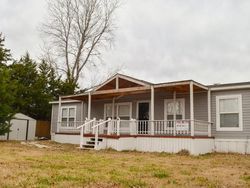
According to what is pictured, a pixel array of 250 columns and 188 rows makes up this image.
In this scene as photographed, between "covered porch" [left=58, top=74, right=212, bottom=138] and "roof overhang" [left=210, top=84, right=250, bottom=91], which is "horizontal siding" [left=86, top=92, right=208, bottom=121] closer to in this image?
"covered porch" [left=58, top=74, right=212, bottom=138]

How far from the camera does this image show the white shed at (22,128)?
22.2 meters

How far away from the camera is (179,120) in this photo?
14.5 m

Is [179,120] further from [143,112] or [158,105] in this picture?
[143,112]

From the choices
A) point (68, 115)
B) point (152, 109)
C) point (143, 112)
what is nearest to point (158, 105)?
point (143, 112)

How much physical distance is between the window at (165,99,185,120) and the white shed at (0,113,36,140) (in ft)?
36.5

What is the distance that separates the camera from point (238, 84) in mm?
14492

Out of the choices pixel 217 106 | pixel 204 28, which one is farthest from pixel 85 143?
pixel 204 28

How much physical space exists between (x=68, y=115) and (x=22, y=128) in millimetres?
3789

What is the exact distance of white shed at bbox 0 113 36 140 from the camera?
22.2 meters

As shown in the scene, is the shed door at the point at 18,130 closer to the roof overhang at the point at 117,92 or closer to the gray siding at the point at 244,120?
the roof overhang at the point at 117,92

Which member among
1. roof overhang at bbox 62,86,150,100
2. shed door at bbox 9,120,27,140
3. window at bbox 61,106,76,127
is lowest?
shed door at bbox 9,120,27,140

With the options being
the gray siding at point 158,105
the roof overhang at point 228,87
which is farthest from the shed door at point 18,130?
the roof overhang at point 228,87

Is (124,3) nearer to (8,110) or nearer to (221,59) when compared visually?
(221,59)

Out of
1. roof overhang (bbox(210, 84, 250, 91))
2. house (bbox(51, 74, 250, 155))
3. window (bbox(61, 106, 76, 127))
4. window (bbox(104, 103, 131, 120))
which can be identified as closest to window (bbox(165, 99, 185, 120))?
house (bbox(51, 74, 250, 155))
